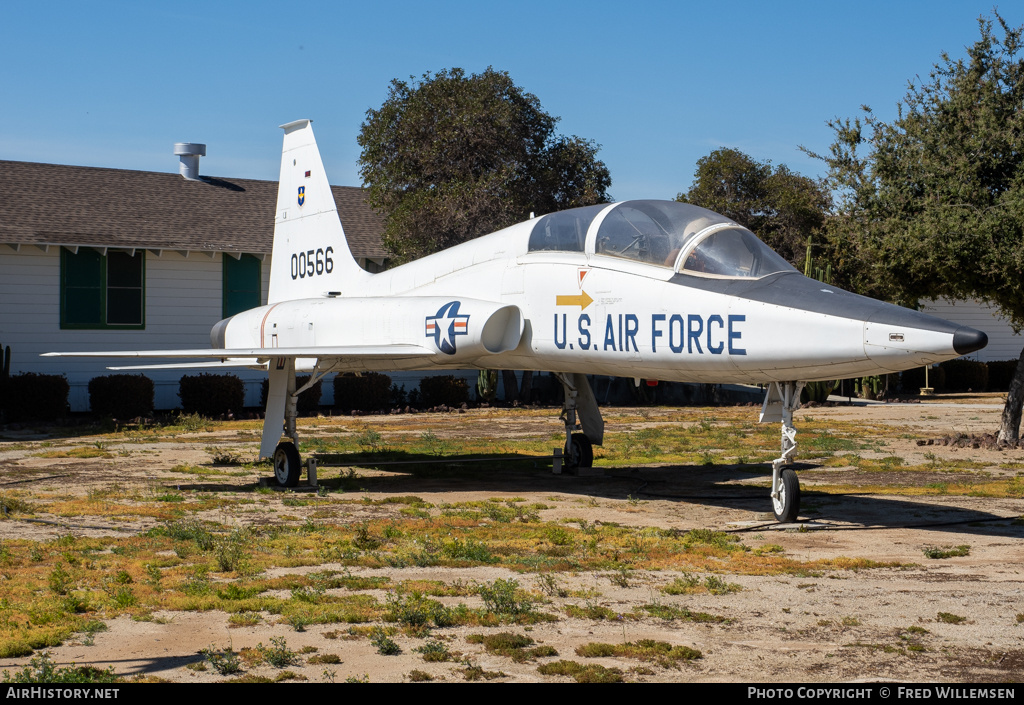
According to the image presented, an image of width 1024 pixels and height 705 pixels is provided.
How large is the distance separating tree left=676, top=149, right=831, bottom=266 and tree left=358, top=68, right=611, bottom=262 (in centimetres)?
1326

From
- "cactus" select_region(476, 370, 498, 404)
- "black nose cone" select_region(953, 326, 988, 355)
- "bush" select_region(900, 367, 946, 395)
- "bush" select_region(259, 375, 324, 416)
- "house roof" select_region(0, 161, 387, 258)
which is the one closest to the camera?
"black nose cone" select_region(953, 326, 988, 355)

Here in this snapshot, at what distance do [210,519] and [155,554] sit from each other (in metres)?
1.99

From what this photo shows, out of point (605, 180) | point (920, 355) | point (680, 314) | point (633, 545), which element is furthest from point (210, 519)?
point (605, 180)

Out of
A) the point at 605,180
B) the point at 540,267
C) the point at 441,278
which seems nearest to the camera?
the point at 540,267

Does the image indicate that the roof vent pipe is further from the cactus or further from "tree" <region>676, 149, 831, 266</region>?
"tree" <region>676, 149, 831, 266</region>

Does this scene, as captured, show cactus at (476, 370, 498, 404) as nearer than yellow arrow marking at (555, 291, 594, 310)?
No

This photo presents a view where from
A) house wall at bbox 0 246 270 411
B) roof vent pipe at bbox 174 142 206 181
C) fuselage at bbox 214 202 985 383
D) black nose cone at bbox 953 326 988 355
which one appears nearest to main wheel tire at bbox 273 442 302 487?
fuselage at bbox 214 202 985 383

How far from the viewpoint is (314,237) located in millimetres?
17156

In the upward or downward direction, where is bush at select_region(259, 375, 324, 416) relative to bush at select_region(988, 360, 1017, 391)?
downward

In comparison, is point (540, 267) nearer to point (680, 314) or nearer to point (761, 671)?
point (680, 314)

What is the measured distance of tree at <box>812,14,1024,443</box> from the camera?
16.8 m

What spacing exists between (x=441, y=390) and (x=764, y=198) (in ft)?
67.6

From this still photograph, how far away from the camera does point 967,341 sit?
8.48m

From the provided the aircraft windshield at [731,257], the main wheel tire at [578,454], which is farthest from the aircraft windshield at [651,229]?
the main wheel tire at [578,454]
